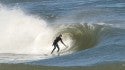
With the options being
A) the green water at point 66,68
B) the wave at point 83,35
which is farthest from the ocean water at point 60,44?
the green water at point 66,68

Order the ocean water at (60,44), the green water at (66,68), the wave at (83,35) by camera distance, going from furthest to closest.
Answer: the wave at (83,35), the ocean water at (60,44), the green water at (66,68)

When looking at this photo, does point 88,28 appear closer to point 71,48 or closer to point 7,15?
point 71,48

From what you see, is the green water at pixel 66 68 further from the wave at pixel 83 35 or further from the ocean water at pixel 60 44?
the wave at pixel 83 35

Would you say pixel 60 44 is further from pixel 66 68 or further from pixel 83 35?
pixel 66 68

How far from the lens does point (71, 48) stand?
107ft

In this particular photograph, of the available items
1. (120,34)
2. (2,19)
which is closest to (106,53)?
(120,34)

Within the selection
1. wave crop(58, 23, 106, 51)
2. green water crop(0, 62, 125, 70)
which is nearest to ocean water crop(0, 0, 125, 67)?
wave crop(58, 23, 106, 51)

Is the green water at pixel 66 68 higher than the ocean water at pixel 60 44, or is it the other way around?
the ocean water at pixel 60 44

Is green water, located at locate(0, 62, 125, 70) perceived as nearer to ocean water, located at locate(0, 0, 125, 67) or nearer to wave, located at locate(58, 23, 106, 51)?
ocean water, located at locate(0, 0, 125, 67)

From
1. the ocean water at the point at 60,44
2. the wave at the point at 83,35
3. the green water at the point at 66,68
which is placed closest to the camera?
the green water at the point at 66,68

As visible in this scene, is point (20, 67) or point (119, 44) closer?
point (20, 67)

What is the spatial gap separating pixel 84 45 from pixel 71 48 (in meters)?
0.91

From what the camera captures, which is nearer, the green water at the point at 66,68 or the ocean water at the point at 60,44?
the green water at the point at 66,68

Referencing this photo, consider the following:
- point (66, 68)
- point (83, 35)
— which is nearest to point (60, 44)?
point (83, 35)
